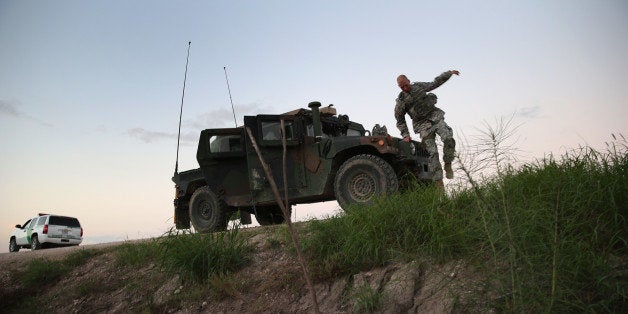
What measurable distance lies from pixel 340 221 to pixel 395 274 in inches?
40.0

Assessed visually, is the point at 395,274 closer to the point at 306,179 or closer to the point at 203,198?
the point at 306,179

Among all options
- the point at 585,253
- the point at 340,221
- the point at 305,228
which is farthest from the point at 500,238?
the point at 305,228

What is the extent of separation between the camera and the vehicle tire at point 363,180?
5590mm

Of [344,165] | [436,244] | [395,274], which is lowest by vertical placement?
[395,274]

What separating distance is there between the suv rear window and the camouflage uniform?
11.8 meters

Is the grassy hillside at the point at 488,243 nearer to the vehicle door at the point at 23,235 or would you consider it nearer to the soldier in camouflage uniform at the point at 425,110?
the soldier in camouflage uniform at the point at 425,110

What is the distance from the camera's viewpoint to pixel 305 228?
4.97 metres

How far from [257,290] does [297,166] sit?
2.53 meters

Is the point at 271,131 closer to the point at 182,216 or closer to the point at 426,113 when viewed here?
the point at 426,113

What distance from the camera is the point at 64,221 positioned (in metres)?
13.4

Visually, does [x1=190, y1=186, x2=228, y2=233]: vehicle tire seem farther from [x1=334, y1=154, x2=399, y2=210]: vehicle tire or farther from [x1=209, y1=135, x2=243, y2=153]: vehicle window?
[x1=334, y1=154, x2=399, y2=210]: vehicle tire

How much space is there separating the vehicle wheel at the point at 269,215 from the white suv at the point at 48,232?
8.43m

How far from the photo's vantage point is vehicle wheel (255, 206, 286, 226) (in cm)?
799

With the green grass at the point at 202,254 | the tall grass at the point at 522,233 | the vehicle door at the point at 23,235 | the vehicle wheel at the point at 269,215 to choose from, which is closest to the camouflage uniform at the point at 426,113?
the tall grass at the point at 522,233
